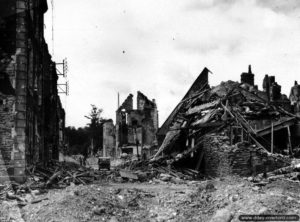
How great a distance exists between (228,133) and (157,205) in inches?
332

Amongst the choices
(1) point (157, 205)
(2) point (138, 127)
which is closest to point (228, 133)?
(1) point (157, 205)

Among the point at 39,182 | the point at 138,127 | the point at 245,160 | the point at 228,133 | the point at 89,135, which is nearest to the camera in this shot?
the point at 39,182

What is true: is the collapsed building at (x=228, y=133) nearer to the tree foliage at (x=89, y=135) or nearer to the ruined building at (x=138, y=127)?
the ruined building at (x=138, y=127)

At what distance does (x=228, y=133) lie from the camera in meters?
18.8

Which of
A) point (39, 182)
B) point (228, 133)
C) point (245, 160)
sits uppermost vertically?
point (228, 133)

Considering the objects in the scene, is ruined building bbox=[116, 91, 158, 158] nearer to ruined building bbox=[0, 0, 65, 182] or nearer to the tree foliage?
the tree foliage

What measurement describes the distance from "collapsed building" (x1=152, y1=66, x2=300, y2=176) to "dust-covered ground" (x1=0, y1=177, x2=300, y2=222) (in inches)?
211

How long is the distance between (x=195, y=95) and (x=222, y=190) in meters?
13.7

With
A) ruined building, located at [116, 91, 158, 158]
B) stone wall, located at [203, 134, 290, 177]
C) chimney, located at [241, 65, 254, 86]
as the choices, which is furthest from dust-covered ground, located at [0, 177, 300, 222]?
ruined building, located at [116, 91, 158, 158]

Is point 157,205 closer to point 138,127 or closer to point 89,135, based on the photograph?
point 138,127

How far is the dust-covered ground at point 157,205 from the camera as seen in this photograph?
9.45 metres

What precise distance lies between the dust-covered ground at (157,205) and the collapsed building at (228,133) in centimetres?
535

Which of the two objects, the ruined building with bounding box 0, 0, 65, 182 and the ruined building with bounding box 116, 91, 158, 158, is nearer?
the ruined building with bounding box 0, 0, 65, 182

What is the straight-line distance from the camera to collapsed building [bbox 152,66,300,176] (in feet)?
57.5
